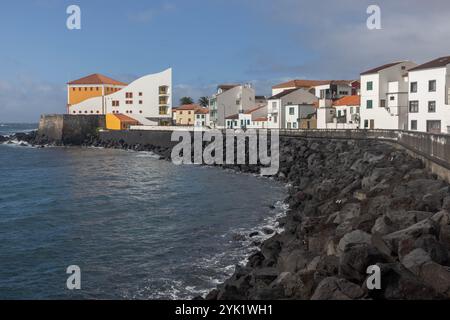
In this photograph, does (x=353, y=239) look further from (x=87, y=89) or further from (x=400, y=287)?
(x=87, y=89)

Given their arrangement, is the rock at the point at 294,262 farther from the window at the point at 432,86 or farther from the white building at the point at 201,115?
the white building at the point at 201,115

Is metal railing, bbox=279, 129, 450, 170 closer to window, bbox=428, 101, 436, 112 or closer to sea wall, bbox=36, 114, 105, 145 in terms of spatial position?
window, bbox=428, 101, 436, 112

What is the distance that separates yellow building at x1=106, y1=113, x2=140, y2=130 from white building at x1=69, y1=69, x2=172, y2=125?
317 cm

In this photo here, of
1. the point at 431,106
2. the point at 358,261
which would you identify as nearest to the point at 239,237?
the point at 358,261

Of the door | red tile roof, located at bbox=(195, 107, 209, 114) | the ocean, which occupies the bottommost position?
the ocean

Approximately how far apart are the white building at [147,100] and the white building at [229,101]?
32.2 ft

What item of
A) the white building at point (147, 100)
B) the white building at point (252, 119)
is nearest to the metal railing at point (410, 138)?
the white building at point (252, 119)

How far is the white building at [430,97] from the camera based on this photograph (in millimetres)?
43312

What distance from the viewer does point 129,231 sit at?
22047 mm

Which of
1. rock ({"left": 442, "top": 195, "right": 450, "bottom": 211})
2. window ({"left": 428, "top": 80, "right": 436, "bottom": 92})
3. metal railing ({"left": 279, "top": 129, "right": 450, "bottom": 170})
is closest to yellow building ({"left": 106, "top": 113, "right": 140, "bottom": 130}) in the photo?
metal railing ({"left": 279, "top": 129, "right": 450, "bottom": 170})

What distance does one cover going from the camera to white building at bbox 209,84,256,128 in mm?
90812

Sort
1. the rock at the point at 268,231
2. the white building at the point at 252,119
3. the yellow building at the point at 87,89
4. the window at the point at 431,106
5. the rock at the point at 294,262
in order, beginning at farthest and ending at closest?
1. the yellow building at the point at 87,89
2. the white building at the point at 252,119
3. the window at the point at 431,106
4. the rock at the point at 268,231
5. the rock at the point at 294,262
